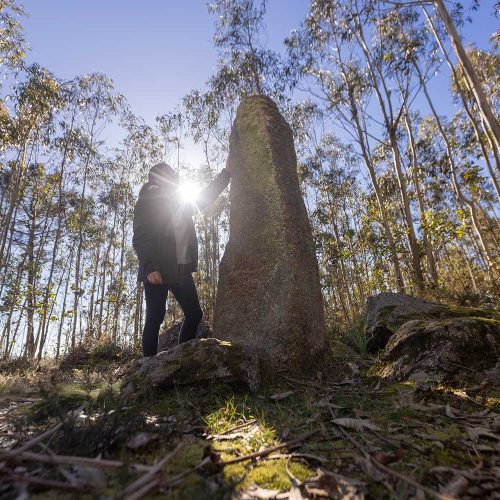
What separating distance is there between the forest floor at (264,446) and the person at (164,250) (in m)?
0.87

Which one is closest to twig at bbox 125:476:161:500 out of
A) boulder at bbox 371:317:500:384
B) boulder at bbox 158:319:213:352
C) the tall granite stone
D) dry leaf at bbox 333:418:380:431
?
dry leaf at bbox 333:418:380:431

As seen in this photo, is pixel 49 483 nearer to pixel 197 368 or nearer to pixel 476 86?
pixel 197 368

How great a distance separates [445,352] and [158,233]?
247cm

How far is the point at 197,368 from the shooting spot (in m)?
2.16

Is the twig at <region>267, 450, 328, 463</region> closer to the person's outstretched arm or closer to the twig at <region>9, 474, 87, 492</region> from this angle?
the twig at <region>9, 474, 87, 492</region>

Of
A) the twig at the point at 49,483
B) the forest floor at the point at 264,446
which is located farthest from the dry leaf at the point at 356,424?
the twig at the point at 49,483

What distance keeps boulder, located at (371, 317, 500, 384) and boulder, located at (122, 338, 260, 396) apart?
1068mm

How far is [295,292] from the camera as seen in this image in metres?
2.83

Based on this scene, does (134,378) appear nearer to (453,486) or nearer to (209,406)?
(209,406)

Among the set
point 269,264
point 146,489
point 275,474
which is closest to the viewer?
point 146,489

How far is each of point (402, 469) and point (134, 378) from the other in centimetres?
163

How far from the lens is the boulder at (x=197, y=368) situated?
2.11m

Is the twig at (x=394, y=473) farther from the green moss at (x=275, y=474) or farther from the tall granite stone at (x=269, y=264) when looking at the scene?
the tall granite stone at (x=269, y=264)

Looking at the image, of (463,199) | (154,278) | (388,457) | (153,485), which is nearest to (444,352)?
(388,457)
